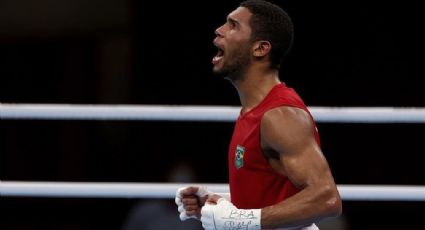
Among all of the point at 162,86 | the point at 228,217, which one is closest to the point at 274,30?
the point at 228,217

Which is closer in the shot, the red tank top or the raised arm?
the raised arm

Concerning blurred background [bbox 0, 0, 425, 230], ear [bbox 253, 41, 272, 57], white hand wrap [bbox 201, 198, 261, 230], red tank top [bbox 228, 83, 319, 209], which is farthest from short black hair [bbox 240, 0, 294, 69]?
blurred background [bbox 0, 0, 425, 230]

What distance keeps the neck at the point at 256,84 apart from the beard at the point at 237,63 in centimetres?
2

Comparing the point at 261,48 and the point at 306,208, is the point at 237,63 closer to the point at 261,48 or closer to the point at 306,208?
the point at 261,48

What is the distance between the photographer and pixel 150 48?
7.45 meters

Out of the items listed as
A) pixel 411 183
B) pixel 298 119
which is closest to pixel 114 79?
pixel 411 183

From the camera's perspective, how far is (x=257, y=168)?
3.12 m

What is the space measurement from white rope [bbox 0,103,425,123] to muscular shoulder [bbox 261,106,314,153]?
3.28ft

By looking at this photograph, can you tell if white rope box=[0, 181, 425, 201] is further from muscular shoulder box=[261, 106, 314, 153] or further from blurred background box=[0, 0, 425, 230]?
blurred background box=[0, 0, 425, 230]

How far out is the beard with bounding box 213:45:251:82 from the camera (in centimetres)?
332

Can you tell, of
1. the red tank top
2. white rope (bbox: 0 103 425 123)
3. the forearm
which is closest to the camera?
the forearm

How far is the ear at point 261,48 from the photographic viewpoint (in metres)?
3.27

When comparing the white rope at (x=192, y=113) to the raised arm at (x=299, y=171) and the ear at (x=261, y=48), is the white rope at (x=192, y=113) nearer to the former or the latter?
the ear at (x=261, y=48)

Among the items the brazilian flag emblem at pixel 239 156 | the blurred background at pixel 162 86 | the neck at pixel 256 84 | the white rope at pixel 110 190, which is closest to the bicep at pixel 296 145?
the brazilian flag emblem at pixel 239 156
